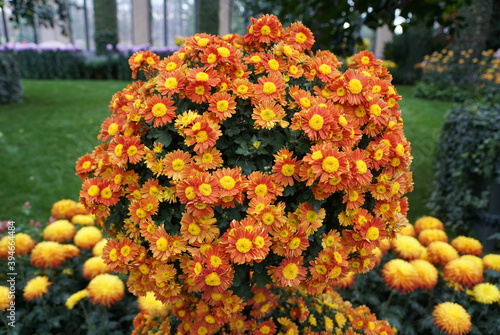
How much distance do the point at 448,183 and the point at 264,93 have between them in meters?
2.92

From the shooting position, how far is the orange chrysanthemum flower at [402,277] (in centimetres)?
206

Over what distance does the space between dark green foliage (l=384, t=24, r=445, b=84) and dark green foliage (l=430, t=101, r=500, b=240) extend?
35.4 feet

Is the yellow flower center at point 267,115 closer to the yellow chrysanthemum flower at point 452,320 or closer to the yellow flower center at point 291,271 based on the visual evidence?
the yellow flower center at point 291,271

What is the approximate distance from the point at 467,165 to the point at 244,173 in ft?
8.59

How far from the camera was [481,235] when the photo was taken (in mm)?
3314

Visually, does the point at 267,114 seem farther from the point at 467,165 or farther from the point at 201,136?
the point at 467,165

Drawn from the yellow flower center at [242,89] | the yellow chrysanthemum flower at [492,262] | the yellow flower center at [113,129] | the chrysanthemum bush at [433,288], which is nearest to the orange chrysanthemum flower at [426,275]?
the chrysanthemum bush at [433,288]

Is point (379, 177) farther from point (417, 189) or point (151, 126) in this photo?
point (417, 189)

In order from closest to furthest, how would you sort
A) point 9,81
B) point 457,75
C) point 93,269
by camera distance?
1. point 93,269
2. point 9,81
3. point 457,75

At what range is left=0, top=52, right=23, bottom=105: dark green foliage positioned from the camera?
733cm

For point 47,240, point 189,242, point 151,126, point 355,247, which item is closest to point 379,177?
point 355,247

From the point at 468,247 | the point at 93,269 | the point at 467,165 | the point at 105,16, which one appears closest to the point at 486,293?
the point at 468,247

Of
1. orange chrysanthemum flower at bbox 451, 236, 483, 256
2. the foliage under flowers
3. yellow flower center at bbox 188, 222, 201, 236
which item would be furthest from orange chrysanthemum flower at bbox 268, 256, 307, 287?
the foliage under flowers

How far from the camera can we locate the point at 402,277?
2066mm
